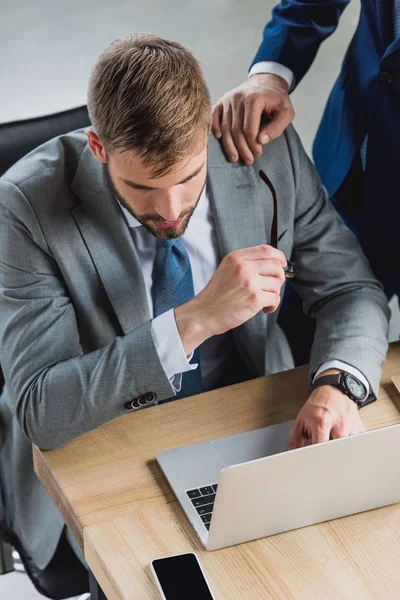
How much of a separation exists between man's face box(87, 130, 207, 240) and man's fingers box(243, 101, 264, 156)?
17 cm

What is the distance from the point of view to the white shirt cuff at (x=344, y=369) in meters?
1.73

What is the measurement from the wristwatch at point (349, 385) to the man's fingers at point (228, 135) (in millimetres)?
517

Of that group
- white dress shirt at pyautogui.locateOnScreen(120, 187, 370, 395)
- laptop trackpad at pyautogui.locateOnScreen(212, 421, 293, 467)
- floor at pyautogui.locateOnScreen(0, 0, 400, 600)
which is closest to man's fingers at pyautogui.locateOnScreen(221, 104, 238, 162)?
white dress shirt at pyautogui.locateOnScreen(120, 187, 370, 395)

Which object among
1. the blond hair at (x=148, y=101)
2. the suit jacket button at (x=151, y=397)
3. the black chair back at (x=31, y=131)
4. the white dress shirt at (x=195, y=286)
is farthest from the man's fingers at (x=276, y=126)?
the suit jacket button at (x=151, y=397)

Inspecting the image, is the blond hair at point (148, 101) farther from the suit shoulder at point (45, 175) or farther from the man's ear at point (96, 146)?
the suit shoulder at point (45, 175)

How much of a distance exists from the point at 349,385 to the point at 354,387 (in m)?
0.01

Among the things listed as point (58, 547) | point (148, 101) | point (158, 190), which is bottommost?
point (58, 547)

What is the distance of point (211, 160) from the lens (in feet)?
6.23

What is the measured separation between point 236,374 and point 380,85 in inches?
29.8

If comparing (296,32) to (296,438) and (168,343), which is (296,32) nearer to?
(168,343)

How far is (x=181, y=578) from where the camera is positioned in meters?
1.34

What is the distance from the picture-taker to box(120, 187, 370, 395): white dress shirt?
1.66 m

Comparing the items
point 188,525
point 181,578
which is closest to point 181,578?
point 181,578

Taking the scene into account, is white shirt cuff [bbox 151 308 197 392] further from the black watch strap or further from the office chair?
the office chair
